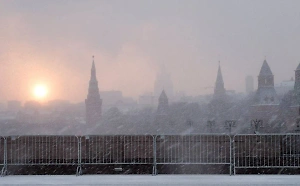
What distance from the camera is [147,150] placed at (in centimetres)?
1272

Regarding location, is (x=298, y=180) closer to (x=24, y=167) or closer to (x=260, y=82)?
(x=24, y=167)

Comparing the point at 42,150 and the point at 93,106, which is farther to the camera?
the point at 93,106

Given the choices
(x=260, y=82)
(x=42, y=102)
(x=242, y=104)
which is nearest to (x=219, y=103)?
(x=242, y=104)

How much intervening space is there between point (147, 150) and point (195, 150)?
4.66 feet

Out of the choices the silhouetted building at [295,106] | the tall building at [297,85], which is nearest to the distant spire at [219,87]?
the silhouetted building at [295,106]

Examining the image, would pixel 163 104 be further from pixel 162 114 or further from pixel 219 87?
pixel 219 87

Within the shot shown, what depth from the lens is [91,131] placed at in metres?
174

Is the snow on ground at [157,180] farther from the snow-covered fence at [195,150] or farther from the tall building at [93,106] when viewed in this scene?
the tall building at [93,106]

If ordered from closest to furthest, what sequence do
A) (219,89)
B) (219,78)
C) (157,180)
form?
(157,180)
(219,89)
(219,78)

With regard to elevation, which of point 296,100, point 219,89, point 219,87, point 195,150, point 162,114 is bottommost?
point 162,114

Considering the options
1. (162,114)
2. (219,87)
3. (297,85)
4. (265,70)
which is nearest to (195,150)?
(297,85)

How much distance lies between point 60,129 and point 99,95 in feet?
88.2

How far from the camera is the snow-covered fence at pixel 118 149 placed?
41.5 ft

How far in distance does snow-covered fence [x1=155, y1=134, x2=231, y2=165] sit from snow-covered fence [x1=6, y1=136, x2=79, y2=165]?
8.08 ft
